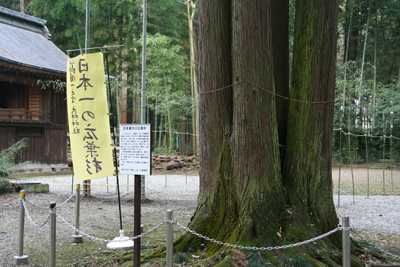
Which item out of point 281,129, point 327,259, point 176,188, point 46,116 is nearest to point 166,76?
point 46,116

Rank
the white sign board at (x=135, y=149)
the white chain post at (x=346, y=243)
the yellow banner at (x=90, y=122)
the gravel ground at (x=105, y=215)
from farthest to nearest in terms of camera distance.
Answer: the gravel ground at (x=105, y=215)
the yellow banner at (x=90, y=122)
the white sign board at (x=135, y=149)
the white chain post at (x=346, y=243)

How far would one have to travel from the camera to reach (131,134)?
3357 mm

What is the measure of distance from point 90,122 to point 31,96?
1118 centimetres

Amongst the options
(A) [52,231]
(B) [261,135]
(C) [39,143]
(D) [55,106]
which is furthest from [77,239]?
(D) [55,106]

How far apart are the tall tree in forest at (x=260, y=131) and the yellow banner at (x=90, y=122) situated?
4.54 ft

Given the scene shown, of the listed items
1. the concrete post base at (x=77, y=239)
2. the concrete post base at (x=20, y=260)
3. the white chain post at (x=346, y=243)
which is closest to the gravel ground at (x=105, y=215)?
the concrete post base at (x=20, y=260)

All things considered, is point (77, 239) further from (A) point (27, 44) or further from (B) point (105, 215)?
(A) point (27, 44)

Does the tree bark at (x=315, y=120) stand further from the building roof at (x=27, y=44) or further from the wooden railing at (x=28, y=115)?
the wooden railing at (x=28, y=115)

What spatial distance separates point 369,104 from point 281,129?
17.8 meters

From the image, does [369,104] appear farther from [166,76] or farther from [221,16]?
[221,16]

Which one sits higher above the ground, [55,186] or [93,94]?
[93,94]

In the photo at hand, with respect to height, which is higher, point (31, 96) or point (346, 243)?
point (31, 96)

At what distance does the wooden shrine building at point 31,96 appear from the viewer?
12.7m

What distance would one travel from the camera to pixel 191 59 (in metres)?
19.2
